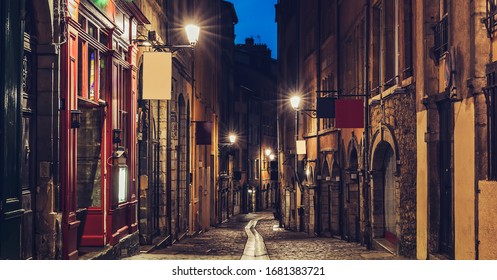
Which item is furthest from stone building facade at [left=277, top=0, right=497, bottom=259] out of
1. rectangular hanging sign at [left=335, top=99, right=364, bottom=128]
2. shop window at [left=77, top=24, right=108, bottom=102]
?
shop window at [left=77, top=24, right=108, bottom=102]

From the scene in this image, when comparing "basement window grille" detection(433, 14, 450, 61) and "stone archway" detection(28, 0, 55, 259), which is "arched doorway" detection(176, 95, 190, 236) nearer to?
"basement window grille" detection(433, 14, 450, 61)

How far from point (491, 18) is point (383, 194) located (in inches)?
364

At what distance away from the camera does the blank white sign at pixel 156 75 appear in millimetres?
13742

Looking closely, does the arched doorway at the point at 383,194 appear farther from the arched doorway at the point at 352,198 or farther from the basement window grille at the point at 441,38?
the basement window grille at the point at 441,38

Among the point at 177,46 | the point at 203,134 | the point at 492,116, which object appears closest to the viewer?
the point at 492,116

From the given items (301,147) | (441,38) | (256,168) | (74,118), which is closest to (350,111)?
(441,38)

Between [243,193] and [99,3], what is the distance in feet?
149

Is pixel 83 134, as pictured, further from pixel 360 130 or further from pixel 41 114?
pixel 360 130

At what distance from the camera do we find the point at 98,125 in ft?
42.2

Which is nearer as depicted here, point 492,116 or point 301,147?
point 492,116

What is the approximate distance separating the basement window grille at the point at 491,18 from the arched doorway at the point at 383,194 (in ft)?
26.0

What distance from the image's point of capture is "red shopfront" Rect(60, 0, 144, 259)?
10.5m

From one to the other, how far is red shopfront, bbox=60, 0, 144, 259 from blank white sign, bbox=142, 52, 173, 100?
0.55m
